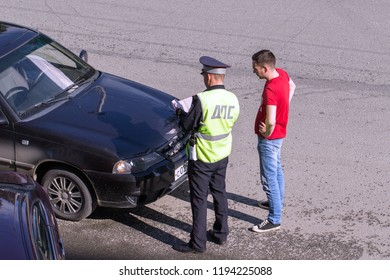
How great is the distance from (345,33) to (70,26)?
15.2 feet

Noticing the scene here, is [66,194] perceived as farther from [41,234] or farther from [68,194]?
[41,234]

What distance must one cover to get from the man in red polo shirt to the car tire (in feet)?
→ 5.53

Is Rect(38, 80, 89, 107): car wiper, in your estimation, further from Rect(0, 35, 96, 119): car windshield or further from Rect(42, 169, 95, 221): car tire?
Rect(42, 169, 95, 221): car tire

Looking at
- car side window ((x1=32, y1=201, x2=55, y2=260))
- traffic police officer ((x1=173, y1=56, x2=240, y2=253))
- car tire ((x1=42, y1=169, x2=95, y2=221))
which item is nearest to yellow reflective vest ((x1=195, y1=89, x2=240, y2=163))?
traffic police officer ((x1=173, y1=56, x2=240, y2=253))

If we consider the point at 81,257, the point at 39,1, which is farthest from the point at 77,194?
the point at 39,1

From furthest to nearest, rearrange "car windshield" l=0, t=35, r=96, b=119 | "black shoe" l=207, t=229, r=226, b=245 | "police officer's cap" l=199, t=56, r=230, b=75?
"car windshield" l=0, t=35, r=96, b=119 < "black shoe" l=207, t=229, r=226, b=245 < "police officer's cap" l=199, t=56, r=230, b=75

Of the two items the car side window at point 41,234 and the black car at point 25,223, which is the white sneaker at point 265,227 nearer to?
the black car at point 25,223

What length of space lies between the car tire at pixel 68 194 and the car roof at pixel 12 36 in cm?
144

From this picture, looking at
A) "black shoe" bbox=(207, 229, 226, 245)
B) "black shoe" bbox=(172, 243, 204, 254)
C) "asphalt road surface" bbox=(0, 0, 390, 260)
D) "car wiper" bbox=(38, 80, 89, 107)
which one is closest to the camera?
"black shoe" bbox=(172, 243, 204, 254)

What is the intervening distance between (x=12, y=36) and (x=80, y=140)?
172cm

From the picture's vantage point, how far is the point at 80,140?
307 inches

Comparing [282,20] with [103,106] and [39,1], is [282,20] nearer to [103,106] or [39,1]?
[39,1]

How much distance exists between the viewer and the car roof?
8.51 m

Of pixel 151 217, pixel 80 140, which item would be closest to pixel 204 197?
pixel 151 217
